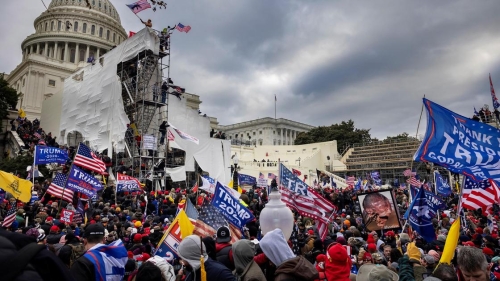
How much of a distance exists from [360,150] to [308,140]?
51.0ft

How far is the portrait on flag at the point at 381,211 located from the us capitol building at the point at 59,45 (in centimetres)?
5897

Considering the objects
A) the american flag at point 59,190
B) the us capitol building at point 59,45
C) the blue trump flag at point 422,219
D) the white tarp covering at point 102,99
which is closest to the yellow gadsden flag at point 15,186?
the american flag at point 59,190

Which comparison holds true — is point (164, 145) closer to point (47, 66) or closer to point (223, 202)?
point (223, 202)

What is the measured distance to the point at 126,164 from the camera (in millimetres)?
28469

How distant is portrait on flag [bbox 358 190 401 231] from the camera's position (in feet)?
27.0

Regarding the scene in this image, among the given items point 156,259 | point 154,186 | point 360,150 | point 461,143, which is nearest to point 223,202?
point 156,259

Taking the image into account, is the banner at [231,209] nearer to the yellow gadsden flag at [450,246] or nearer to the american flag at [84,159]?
the yellow gadsden flag at [450,246]

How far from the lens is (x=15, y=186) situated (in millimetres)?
10250

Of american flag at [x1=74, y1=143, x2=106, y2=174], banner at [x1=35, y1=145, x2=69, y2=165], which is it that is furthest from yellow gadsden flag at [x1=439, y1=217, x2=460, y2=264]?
banner at [x1=35, y1=145, x2=69, y2=165]

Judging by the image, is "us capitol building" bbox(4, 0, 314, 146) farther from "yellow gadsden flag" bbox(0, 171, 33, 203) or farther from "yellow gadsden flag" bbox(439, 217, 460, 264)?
"yellow gadsden flag" bbox(439, 217, 460, 264)

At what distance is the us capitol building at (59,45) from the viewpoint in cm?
5688

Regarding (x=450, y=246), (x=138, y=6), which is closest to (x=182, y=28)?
(x=138, y=6)

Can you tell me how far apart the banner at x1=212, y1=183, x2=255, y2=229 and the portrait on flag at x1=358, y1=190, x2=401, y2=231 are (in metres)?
3.37

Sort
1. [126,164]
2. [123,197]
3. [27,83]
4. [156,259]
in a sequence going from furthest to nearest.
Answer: [27,83], [126,164], [123,197], [156,259]
